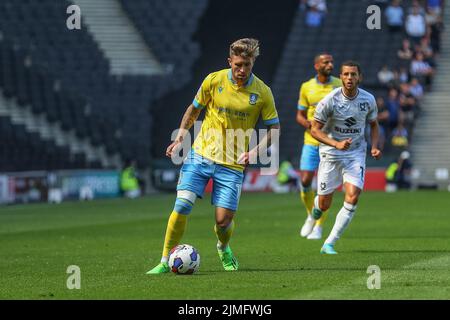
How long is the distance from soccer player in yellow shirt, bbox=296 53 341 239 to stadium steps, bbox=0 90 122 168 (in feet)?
64.1

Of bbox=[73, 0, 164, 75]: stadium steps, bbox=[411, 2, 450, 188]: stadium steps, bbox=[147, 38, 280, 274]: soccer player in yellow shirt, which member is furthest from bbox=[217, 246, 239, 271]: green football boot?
bbox=[73, 0, 164, 75]: stadium steps

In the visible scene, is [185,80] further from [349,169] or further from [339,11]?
[349,169]

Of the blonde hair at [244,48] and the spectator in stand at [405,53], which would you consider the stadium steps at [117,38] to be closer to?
the spectator in stand at [405,53]

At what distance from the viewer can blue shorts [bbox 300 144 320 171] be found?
18898 mm

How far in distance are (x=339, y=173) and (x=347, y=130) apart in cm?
73

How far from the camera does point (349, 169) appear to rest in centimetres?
1568

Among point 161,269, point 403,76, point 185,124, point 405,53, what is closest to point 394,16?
point 405,53

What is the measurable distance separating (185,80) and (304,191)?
23.8 metres

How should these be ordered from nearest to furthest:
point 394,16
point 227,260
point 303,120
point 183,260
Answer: point 183,260, point 227,260, point 303,120, point 394,16

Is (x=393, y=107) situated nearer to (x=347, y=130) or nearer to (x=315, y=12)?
(x=315, y=12)

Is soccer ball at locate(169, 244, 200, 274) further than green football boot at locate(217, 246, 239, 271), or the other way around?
green football boot at locate(217, 246, 239, 271)

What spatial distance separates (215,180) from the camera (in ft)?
42.5

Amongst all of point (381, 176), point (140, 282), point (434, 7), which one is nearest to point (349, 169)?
point (140, 282)

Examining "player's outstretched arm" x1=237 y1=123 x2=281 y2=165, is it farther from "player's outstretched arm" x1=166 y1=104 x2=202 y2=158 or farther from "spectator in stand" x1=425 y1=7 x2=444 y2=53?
"spectator in stand" x1=425 y1=7 x2=444 y2=53
